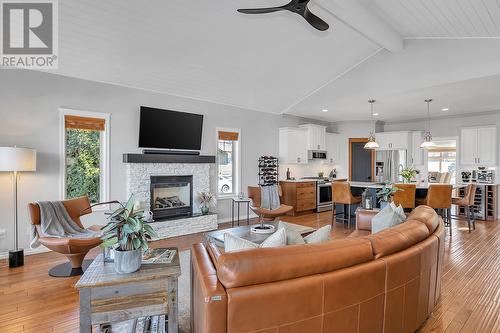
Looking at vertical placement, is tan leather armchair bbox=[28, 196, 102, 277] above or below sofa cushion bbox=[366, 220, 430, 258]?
below

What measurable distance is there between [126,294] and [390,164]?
345 inches

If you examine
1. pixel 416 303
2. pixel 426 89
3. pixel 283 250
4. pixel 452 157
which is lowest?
pixel 416 303

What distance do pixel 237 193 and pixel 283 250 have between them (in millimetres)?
5493

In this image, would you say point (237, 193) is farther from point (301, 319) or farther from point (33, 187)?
point (301, 319)

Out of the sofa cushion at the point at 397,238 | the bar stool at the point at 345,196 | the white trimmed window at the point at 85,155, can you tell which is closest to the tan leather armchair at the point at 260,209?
the bar stool at the point at 345,196

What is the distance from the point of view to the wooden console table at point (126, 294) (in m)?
1.76

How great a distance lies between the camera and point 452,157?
8984 mm

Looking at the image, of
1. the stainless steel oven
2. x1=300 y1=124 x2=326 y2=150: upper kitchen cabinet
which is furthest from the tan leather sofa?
x1=300 y1=124 x2=326 y2=150: upper kitchen cabinet

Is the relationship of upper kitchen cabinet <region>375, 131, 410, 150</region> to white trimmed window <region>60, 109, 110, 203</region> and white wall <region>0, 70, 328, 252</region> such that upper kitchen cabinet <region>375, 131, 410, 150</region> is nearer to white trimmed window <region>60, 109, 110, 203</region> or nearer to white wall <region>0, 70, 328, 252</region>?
white wall <region>0, 70, 328, 252</region>

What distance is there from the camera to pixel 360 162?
9492 millimetres

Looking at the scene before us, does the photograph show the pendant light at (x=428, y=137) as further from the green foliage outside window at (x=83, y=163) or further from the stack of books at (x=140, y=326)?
the green foliage outside window at (x=83, y=163)

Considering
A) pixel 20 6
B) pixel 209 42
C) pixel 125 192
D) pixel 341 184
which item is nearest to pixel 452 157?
pixel 341 184

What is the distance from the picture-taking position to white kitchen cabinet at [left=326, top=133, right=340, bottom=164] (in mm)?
9508

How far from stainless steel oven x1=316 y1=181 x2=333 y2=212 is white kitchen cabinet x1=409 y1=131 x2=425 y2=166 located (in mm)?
2627
